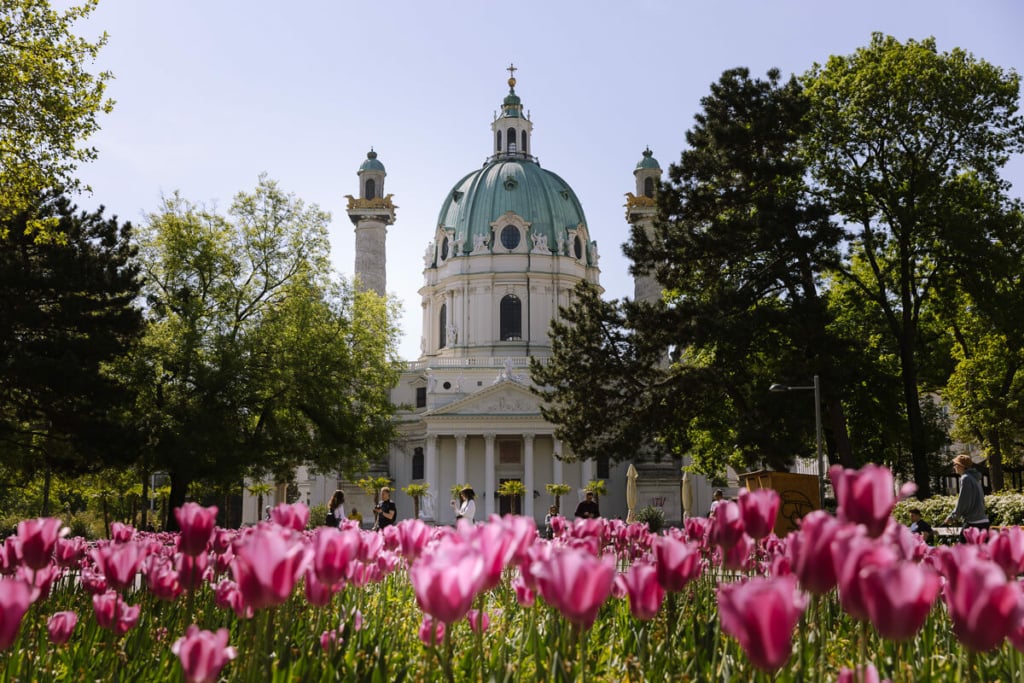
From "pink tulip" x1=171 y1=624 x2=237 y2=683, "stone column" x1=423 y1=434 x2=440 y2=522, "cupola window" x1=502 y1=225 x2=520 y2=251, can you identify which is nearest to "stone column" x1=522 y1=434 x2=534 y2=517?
"stone column" x1=423 y1=434 x2=440 y2=522

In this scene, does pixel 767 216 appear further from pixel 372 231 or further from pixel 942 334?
pixel 372 231

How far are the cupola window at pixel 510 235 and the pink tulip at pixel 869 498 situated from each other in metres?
77.3

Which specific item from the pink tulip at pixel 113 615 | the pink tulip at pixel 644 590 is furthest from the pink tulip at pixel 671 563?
the pink tulip at pixel 113 615

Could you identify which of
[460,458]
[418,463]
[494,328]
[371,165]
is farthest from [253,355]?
[371,165]

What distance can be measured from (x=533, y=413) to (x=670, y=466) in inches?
431

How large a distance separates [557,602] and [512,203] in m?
79.0

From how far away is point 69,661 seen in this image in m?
5.45

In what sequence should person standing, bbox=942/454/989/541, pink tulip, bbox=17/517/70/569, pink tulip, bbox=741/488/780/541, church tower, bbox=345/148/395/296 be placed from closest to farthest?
pink tulip, bbox=741/488/780/541
pink tulip, bbox=17/517/70/569
person standing, bbox=942/454/989/541
church tower, bbox=345/148/395/296

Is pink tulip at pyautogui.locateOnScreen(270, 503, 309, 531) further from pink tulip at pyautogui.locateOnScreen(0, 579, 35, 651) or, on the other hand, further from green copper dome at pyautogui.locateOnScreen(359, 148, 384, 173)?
green copper dome at pyautogui.locateOnScreen(359, 148, 384, 173)

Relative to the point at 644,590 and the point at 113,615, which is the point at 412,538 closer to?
the point at 113,615

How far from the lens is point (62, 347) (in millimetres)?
26891

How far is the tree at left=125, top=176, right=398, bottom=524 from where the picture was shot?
3322cm

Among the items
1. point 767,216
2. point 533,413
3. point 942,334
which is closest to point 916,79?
point 767,216

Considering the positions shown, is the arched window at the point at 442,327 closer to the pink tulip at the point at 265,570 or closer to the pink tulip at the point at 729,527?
the pink tulip at the point at 729,527
